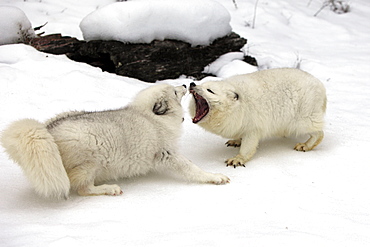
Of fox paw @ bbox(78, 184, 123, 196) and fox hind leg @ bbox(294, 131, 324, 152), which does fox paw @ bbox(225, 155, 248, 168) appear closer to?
fox hind leg @ bbox(294, 131, 324, 152)

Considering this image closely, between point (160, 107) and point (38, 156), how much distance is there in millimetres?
1432

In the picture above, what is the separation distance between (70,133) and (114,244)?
124cm

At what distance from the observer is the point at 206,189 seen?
12.5 feet

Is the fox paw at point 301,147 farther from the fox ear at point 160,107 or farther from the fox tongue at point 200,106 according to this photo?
the fox ear at point 160,107

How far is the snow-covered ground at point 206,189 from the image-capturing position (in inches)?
107

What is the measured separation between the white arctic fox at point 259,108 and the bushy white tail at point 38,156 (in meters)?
1.74

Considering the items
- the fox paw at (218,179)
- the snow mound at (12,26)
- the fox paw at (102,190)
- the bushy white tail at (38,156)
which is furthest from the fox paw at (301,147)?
the snow mound at (12,26)

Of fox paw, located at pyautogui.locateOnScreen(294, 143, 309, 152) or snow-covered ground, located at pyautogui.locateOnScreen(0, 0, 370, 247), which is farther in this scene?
fox paw, located at pyautogui.locateOnScreen(294, 143, 309, 152)

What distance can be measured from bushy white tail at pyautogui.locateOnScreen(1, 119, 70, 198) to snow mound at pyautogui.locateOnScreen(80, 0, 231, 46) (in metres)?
4.03

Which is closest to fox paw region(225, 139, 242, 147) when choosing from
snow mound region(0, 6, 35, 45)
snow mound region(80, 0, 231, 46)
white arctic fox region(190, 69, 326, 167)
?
white arctic fox region(190, 69, 326, 167)

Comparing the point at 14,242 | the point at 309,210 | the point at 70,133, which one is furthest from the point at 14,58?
the point at 309,210

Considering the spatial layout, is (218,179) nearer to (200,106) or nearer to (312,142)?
(200,106)

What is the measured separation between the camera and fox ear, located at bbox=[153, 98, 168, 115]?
13.8 ft

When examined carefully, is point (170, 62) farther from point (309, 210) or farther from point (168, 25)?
point (309, 210)
